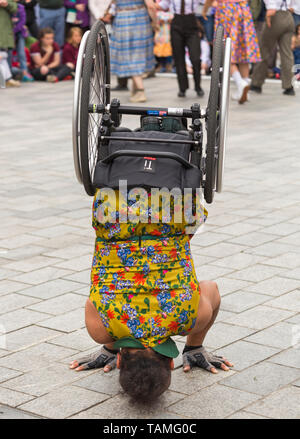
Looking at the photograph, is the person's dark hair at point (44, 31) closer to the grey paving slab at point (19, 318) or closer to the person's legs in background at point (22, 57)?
the person's legs in background at point (22, 57)

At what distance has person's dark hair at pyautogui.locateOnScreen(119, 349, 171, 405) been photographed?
3.58 m

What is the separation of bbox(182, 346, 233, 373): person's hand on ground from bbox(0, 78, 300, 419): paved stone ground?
0.04 m

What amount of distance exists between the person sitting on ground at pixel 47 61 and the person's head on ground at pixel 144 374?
39.3 feet

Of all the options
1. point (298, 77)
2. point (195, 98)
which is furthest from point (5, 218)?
point (298, 77)

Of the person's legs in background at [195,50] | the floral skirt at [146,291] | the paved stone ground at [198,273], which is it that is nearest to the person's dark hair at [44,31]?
the person's legs in background at [195,50]

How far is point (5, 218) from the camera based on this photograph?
22.7ft

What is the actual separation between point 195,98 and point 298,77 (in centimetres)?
187

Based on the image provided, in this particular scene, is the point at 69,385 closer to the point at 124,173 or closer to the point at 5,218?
the point at 124,173

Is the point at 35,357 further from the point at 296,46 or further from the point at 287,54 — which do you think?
the point at 296,46

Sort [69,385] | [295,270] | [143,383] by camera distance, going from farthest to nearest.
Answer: [295,270]
[69,385]
[143,383]

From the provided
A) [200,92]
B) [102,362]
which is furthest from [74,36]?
[102,362]

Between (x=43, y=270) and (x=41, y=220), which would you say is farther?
(x=41, y=220)

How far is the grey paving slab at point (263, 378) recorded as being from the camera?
12.9 feet

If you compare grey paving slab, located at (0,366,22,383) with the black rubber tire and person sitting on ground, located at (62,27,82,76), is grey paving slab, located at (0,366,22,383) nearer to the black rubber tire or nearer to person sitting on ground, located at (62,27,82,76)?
the black rubber tire
